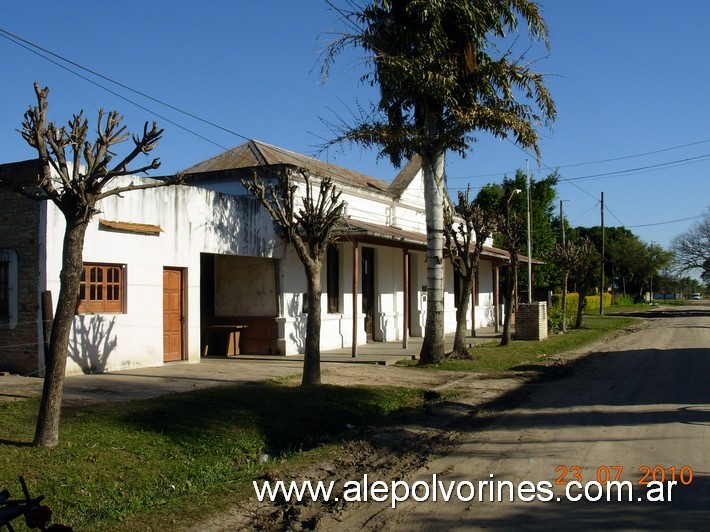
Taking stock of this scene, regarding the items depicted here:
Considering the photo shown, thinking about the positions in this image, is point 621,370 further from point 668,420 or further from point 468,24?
point 468,24

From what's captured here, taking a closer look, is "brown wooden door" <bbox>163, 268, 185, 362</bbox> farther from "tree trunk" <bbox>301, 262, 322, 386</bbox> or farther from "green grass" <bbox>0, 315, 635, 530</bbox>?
"tree trunk" <bbox>301, 262, 322, 386</bbox>

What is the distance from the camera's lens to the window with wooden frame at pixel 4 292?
13727 mm

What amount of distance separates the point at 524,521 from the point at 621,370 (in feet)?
39.5

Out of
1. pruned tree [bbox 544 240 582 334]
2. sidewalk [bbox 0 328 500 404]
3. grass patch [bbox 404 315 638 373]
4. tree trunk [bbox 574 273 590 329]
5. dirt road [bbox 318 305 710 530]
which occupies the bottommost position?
dirt road [bbox 318 305 710 530]

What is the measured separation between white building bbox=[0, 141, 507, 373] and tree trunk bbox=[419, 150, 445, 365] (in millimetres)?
2081

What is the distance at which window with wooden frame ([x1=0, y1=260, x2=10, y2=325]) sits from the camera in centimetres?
1373

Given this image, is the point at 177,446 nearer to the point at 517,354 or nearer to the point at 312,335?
the point at 312,335

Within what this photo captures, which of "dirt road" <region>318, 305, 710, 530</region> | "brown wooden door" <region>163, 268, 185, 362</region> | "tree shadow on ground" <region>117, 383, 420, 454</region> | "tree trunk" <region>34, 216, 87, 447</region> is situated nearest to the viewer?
"dirt road" <region>318, 305, 710, 530</region>

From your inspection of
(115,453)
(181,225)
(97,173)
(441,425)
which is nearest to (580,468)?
(441,425)

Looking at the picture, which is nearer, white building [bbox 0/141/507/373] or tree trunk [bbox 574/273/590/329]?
white building [bbox 0/141/507/373]

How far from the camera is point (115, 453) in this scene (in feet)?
25.5

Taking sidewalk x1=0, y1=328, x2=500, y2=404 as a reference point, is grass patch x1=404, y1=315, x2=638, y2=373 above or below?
below

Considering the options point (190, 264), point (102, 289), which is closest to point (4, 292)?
point (102, 289)

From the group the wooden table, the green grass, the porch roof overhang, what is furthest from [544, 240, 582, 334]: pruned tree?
the green grass
